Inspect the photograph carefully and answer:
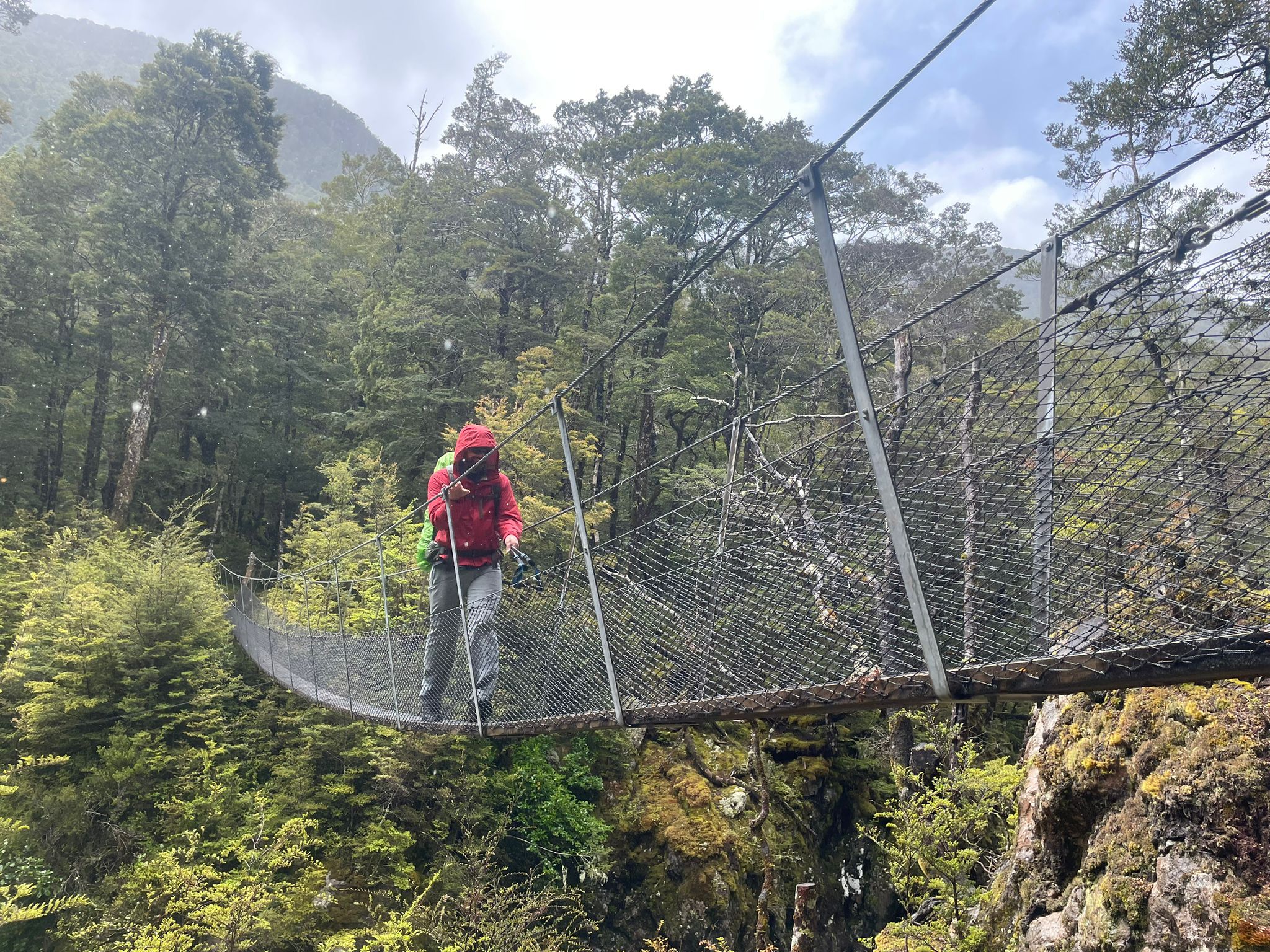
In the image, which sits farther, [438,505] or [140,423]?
[140,423]

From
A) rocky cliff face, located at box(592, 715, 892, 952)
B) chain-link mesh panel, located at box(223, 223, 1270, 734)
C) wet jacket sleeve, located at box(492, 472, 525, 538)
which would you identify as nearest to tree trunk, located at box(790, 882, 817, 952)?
rocky cliff face, located at box(592, 715, 892, 952)

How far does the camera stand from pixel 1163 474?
2.77 feet

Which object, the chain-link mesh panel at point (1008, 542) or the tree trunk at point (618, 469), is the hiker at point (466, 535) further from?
the tree trunk at point (618, 469)

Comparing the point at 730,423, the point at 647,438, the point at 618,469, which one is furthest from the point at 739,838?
the point at 618,469

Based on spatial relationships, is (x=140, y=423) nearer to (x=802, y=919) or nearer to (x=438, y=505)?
(x=438, y=505)

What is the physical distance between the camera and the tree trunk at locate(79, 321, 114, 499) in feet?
28.0

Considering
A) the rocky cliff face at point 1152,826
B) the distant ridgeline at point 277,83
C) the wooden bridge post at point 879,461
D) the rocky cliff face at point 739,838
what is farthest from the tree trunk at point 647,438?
the distant ridgeline at point 277,83

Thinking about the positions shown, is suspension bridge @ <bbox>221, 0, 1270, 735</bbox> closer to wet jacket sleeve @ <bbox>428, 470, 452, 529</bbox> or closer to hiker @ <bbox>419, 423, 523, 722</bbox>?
hiker @ <bbox>419, 423, 523, 722</bbox>

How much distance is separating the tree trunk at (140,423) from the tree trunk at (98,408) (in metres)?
0.88

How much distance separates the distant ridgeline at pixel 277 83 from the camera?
3866 centimetres

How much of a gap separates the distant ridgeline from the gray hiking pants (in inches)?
1659

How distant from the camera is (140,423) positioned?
298 inches

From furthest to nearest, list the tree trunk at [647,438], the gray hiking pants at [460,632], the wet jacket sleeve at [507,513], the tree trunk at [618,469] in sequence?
1. the tree trunk at [618,469]
2. the tree trunk at [647,438]
3. the wet jacket sleeve at [507,513]
4. the gray hiking pants at [460,632]

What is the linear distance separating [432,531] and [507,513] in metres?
0.38
